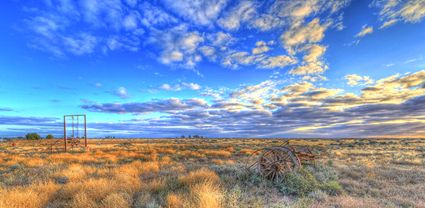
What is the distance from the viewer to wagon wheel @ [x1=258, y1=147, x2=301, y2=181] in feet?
34.0

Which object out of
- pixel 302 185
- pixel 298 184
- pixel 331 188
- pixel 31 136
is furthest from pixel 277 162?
pixel 31 136

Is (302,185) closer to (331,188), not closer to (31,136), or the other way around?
(331,188)

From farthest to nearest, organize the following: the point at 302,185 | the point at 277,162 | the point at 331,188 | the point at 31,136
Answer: the point at 31,136 < the point at 277,162 < the point at 331,188 < the point at 302,185

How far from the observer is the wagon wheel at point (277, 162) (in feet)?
34.0

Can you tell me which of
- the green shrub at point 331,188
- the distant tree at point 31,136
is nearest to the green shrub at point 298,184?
the green shrub at point 331,188

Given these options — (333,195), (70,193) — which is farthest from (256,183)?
(70,193)

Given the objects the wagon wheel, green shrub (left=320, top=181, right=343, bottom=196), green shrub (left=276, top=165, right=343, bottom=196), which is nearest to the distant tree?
the wagon wheel

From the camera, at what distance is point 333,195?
344 inches

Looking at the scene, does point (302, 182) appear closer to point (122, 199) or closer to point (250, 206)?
point (250, 206)

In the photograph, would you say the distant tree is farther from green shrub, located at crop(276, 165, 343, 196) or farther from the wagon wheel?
green shrub, located at crop(276, 165, 343, 196)

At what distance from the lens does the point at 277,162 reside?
34.7 ft

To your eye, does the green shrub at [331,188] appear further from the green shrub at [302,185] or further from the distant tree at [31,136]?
the distant tree at [31,136]

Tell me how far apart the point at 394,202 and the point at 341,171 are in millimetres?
5652

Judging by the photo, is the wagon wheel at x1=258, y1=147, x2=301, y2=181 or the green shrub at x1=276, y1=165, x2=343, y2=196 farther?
the wagon wheel at x1=258, y1=147, x2=301, y2=181
